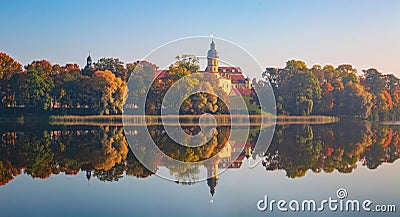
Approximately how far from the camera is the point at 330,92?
6128 cm

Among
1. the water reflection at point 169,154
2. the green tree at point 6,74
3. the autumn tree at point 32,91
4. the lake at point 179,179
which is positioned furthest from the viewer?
the green tree at point 6,74

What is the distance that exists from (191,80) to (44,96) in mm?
15477

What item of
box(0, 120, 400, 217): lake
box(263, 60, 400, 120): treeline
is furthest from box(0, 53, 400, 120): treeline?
box(0, 120, 400, 217): lake

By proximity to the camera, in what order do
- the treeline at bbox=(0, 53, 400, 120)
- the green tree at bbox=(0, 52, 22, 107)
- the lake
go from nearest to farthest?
the lake → the treeline at bbox=(0, 53, 400, 120) → the green tree at bbox=(0, 52, 22, 107)

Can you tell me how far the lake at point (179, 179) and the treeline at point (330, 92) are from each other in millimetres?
30975

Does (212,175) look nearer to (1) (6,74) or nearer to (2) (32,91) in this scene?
(2) (32,91)

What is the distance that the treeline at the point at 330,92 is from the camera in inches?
2207

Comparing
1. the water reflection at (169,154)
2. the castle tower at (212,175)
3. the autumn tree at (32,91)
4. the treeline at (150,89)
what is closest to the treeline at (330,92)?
the treeline at (150,89)

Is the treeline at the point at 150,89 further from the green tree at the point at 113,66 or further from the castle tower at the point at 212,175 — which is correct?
the castle tower at the point at 212,175

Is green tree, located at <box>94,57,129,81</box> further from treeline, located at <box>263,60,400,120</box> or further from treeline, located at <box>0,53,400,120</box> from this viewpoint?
treeline, located at <box>263,60,400,120</box>

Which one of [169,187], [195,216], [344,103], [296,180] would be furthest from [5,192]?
[344,103]

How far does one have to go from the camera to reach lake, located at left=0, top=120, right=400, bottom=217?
11062 millimetres

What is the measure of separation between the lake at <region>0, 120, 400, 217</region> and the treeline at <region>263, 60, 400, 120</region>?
3098cm

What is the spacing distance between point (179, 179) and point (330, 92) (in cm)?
4944
